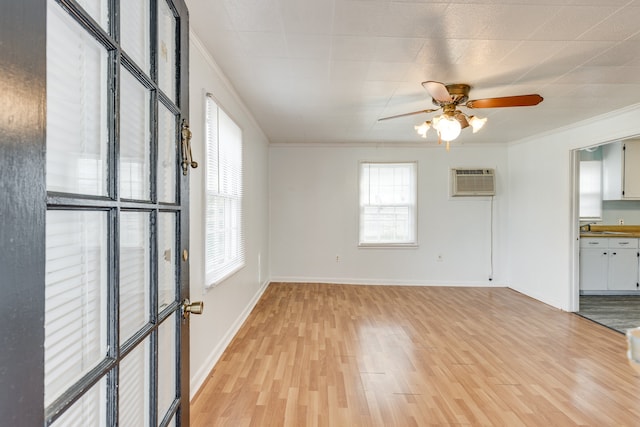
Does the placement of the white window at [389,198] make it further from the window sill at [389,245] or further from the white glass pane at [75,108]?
the white glass pane at [75,108]

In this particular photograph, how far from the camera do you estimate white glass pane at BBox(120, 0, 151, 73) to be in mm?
796

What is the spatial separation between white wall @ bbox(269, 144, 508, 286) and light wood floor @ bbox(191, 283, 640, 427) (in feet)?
4.60

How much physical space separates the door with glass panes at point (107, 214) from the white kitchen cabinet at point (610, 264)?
5813 millimetres

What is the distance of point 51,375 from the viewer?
572 millimetres

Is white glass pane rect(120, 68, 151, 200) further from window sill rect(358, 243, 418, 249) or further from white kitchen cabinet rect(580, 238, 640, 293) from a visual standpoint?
white kitchen cabinet rect(580, 238, 640, 293)

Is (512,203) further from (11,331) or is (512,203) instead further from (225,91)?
(11,331)

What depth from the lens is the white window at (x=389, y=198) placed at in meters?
5.61

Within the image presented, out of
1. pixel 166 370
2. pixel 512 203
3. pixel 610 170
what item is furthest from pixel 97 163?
pixel 610 170

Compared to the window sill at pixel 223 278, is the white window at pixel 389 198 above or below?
above

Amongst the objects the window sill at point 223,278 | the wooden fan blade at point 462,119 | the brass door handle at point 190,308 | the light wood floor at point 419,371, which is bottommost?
the light wood floor at point 419,371

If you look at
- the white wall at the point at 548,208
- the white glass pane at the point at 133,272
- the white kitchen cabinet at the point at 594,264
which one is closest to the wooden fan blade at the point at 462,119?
the white wall at the point at 548,208

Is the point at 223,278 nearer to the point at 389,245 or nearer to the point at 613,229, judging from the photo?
the point at 389,245

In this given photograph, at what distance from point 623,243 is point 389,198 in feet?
11.3

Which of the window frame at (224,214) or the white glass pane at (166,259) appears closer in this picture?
the white glass pane at (166,259)
